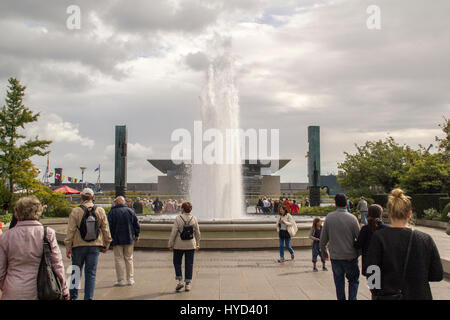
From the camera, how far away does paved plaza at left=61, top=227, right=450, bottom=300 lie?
757 cm

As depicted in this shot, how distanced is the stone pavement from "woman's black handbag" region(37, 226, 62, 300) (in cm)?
328

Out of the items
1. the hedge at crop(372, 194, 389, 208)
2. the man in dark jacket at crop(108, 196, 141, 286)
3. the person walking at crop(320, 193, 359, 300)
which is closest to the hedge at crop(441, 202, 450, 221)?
the hedge at crop(372, 194, 389, 208)

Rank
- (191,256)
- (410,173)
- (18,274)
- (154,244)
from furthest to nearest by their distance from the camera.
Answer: (410,173)
(154,244)
(191,256)
(18,274)

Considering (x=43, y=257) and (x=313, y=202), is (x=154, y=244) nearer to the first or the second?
(x=43, y=257)

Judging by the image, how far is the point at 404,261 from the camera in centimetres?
375

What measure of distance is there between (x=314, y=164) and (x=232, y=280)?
33.9 m

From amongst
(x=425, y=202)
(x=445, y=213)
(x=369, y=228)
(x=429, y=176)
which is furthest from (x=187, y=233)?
(x=429, y=176)

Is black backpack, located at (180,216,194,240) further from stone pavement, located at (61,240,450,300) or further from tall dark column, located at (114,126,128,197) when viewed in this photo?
tall dark column, located at (114,126,128,197)

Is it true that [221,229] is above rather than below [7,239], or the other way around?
below

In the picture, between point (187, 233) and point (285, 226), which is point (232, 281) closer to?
point (187, 233)

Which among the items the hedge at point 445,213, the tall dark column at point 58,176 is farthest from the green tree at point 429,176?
the tall dark column at point 58,176

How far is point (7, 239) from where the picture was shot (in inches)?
169
